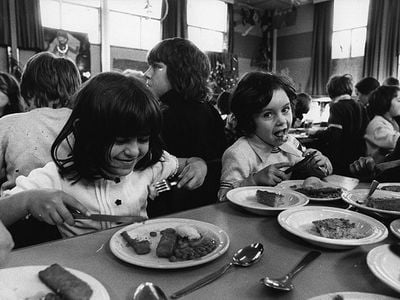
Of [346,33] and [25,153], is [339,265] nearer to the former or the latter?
[25,153]

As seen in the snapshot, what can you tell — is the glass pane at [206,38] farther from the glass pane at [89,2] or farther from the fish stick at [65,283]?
the fish stick at [65,283]

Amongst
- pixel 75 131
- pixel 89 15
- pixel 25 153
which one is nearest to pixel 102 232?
pixel 75 131

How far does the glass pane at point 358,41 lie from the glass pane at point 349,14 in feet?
0.48

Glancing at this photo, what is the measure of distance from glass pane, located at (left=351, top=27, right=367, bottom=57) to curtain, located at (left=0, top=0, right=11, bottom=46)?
26.0ft

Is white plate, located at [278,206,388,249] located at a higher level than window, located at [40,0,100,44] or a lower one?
lower

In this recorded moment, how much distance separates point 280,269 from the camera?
0.78m

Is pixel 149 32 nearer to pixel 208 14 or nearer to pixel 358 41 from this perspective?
pixel 208 14

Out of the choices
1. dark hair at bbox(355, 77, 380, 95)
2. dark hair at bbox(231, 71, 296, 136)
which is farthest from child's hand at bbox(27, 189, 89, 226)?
dark hair at bbox(355, 77, 380, 95)

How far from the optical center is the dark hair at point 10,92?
3.00 meters

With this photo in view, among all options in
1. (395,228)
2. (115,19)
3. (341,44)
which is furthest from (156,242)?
(341,44)

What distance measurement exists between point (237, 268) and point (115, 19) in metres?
7.84

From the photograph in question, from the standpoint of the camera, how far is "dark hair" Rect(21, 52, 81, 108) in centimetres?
228

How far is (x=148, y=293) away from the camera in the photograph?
0.64 meters

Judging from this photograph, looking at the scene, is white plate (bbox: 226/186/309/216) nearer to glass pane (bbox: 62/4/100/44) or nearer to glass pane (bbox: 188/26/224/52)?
glass pane (bbox: 62/4/100/44)
